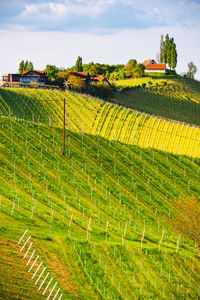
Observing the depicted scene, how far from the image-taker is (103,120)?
88938 millimetres

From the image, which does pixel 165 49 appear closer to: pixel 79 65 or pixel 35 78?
pixel 79 65

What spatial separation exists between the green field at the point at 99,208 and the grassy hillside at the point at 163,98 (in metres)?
38.0

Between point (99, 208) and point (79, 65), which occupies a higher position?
point (79, 65)

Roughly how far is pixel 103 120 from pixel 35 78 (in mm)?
59392

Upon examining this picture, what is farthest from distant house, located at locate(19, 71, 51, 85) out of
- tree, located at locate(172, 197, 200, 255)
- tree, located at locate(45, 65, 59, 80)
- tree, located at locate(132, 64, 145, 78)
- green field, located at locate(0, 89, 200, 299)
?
tree, located at locate(172, 197, 200, 255)

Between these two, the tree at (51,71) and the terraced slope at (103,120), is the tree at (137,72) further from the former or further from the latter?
the terraced slope at (103,120)

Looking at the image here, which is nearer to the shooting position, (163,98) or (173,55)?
(163,98)

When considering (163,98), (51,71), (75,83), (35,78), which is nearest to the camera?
(75,83)

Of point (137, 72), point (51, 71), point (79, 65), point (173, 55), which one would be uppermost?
point (173, 55)

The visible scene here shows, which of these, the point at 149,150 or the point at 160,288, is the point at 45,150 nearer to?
the point at 149,150

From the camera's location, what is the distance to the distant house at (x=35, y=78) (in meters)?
138

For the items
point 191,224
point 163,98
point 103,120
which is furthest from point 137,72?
point 191,224

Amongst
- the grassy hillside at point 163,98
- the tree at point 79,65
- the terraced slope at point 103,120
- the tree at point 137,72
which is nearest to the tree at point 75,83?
the grassy hillside at point 163,98

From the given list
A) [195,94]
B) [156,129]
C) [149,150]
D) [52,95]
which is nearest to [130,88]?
[195,94]
